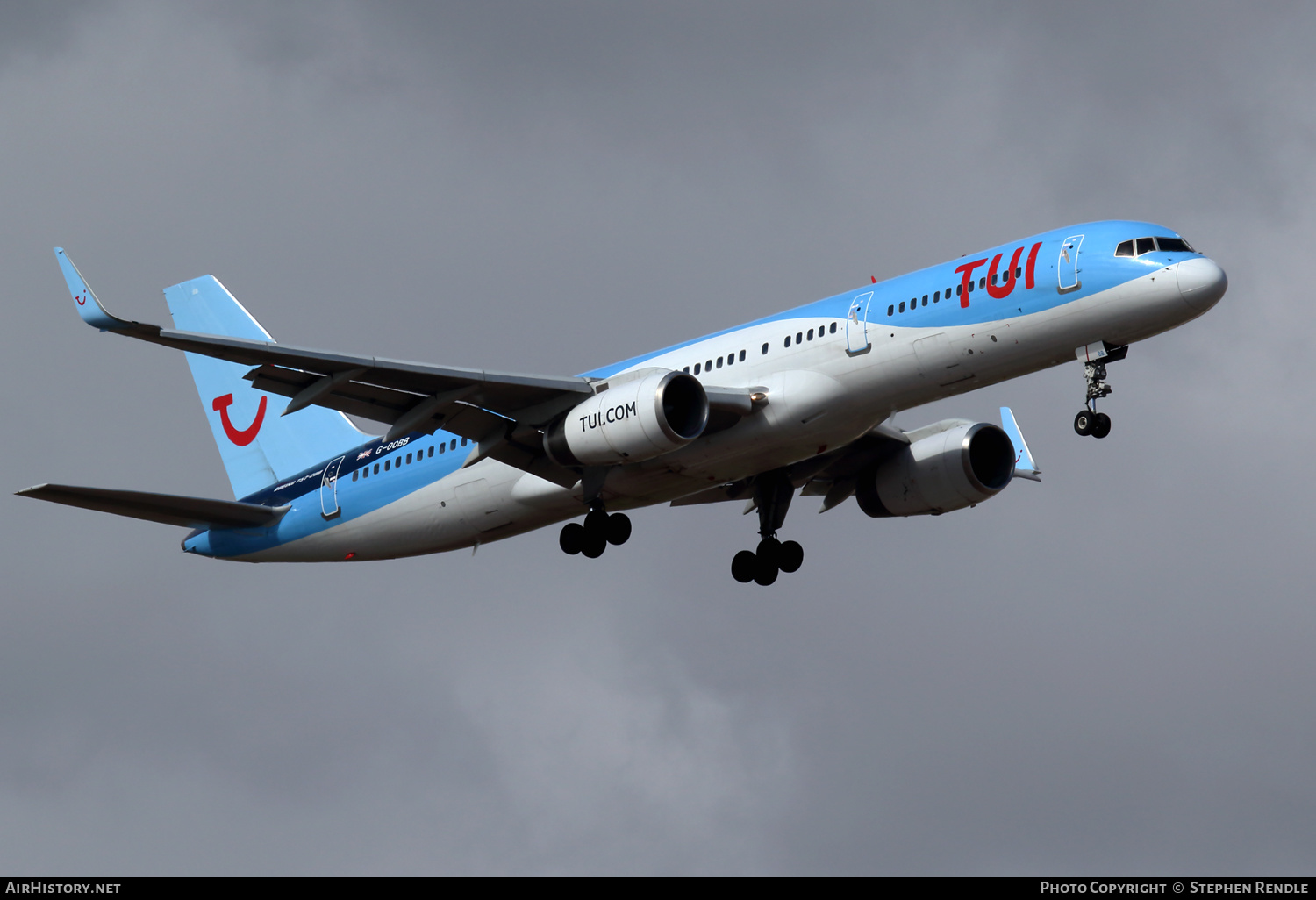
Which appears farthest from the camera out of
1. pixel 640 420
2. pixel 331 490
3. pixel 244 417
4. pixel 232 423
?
pixel 232 423

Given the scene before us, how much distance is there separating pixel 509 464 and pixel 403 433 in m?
3.26

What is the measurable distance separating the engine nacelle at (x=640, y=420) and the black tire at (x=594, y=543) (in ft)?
8.84

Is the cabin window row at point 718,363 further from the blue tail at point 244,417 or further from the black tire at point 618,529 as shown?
the blue tail at point 244,417

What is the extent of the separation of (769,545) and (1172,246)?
12650mm

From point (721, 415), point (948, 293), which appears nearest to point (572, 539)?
point (721, 415)

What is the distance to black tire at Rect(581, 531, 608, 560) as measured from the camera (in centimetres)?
3566

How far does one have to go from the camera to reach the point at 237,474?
44.4 meters

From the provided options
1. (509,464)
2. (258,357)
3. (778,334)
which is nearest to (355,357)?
(258,357)

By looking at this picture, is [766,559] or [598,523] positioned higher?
[766,559]

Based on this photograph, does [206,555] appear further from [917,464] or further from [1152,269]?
[1152,269]

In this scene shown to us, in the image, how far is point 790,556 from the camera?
3959cm

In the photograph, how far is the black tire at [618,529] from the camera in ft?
117

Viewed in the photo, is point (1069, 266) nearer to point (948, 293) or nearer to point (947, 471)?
point (948, 293)
